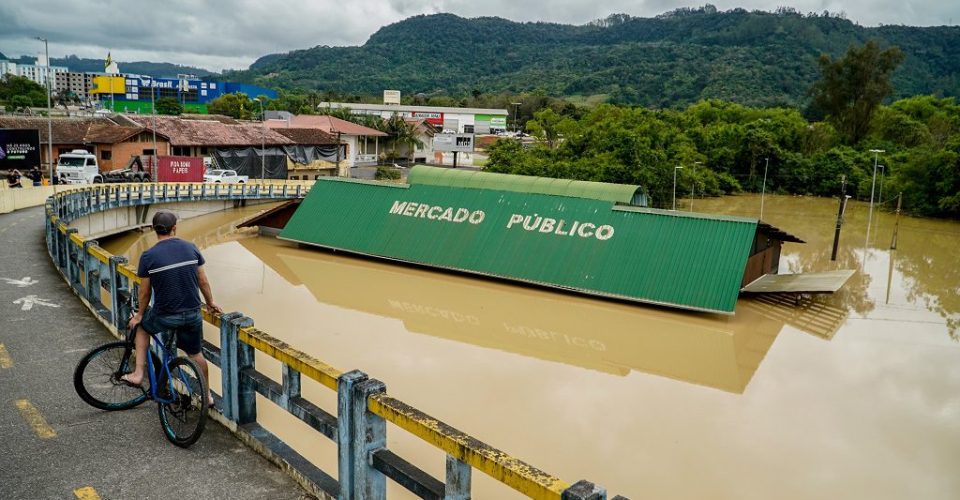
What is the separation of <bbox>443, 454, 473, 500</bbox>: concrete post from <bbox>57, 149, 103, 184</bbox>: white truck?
42310 millimetres

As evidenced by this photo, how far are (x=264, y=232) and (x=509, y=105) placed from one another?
114 metres

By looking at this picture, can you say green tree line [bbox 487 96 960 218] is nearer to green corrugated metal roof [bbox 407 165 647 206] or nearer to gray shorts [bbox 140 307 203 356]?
green corrugated metal roof [bbox 407 165 647 206]

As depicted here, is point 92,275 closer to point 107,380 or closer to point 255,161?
point 107,380

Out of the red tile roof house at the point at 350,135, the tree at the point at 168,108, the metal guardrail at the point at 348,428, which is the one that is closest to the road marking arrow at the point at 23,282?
the metal guardrail at the point at 348,428

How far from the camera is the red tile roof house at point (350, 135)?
67812 millimetres

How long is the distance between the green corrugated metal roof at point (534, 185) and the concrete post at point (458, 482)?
2226 cm

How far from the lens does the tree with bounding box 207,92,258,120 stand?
102 m

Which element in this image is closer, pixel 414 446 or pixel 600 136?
pixel 414 446

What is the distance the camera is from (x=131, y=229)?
35.0 metres

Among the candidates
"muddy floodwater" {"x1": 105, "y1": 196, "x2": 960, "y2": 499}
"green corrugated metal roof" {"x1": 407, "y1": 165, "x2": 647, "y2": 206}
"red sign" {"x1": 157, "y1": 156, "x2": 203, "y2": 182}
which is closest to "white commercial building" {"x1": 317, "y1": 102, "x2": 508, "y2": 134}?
"red sign" {"x1": 157, "y1": 156, "x2": 203, "y2": 182}

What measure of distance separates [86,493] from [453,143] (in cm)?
7880

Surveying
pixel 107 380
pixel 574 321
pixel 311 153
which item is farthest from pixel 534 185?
pixel 311 153

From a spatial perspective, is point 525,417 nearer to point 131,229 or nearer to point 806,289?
point 806,289

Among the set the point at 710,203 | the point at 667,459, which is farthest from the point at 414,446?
the point at 710,203
